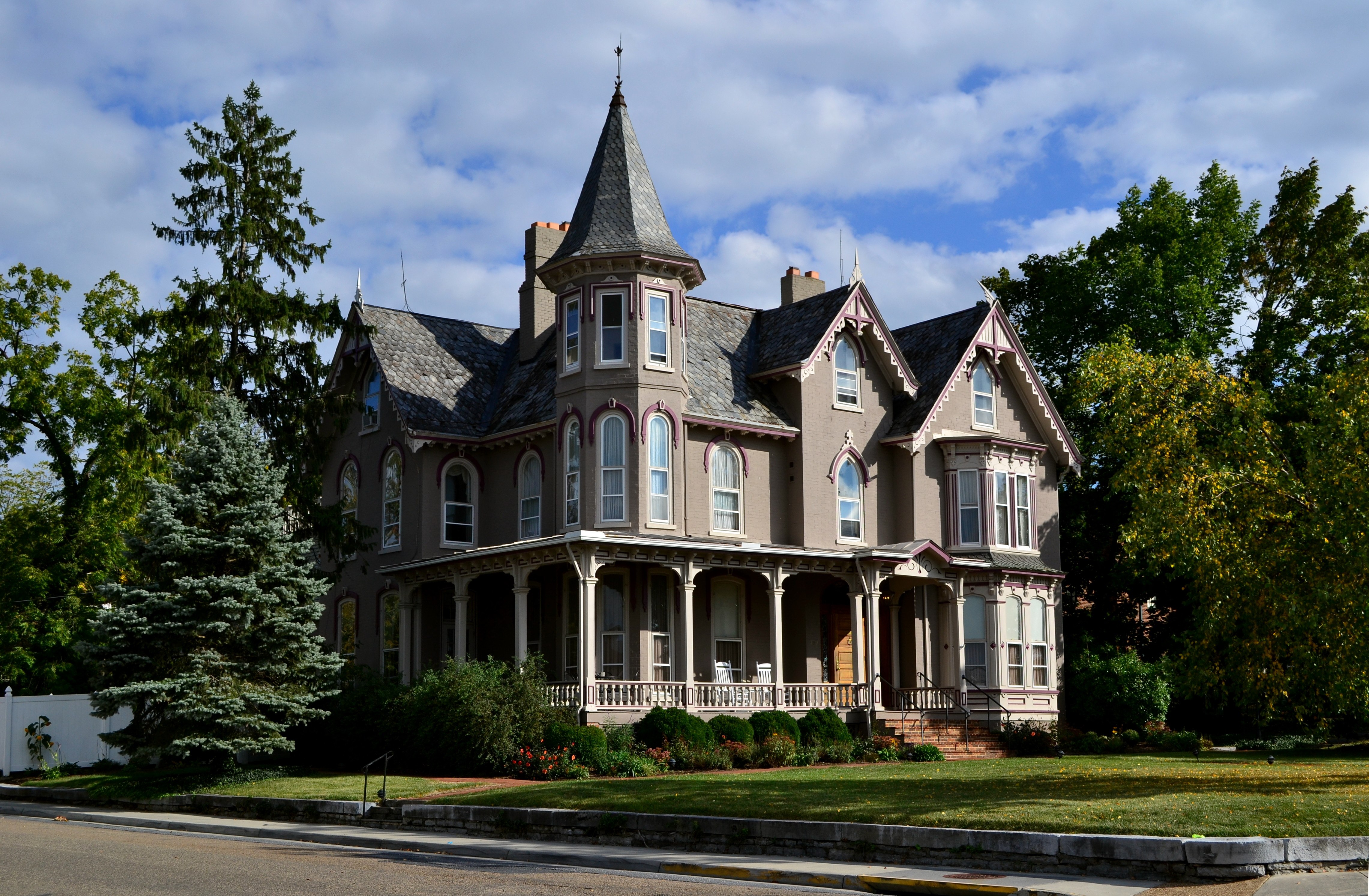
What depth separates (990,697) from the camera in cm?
3516

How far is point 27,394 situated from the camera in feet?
132

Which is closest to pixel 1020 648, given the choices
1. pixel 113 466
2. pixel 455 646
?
pixel 455 646

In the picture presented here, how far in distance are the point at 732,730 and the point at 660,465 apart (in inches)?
257

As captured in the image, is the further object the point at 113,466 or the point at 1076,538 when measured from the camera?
the point at 1076,538

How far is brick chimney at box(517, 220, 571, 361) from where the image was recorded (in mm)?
37188

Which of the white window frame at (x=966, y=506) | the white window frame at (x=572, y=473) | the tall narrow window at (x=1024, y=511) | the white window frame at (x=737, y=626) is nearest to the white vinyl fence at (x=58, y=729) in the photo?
the white window frame at (x=572, y=473)

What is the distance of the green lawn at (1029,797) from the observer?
48.8ft

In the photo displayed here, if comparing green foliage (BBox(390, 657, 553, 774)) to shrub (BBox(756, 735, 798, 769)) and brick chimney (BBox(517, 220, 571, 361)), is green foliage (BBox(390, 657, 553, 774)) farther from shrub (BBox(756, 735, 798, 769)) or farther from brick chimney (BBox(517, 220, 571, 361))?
brick chimney (BBox(517, 220, 571, 361))

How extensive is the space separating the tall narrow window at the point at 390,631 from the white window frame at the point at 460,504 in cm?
230

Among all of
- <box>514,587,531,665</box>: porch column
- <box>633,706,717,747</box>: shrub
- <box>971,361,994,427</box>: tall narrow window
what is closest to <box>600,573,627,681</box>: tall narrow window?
<box>514,587,531,665</box>: porch column

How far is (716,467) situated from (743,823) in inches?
678

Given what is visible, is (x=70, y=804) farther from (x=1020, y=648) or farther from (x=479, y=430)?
(x=1020, y=648)

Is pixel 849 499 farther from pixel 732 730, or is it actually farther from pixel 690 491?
pixel 732 730

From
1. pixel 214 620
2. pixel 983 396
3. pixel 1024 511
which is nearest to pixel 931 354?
pixel 983 396
